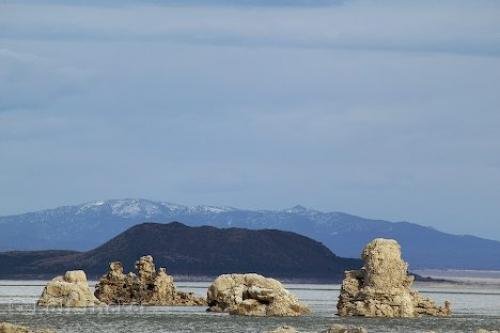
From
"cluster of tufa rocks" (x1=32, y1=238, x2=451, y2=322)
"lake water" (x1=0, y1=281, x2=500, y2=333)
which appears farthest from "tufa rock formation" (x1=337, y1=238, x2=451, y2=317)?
"lake water" (x1=0, y1=281, x2=500, y2=333)

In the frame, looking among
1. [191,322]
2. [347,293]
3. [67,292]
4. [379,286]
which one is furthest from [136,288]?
[379,286]

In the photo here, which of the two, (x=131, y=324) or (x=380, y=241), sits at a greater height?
(x=380, y=241)

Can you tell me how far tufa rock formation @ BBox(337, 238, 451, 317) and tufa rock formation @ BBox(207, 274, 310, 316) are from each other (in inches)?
194

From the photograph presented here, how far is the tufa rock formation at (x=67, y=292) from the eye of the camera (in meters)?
148

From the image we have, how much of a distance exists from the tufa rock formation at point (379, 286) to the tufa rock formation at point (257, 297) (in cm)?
494

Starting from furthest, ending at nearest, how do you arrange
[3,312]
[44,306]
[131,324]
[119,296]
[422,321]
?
[119,296] < [44,306] < [3,312] < [422,321] < [131,324]

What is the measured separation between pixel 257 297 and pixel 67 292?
25657 mm

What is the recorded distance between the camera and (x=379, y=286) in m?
125

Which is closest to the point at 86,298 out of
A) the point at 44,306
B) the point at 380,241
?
the point at 44,306

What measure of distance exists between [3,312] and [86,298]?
16.6 metres

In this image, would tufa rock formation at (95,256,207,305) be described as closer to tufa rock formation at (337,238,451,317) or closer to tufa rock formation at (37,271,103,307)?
tufa rock formation at (37,271,103,307)

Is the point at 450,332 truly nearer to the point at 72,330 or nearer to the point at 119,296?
the point at 72,330

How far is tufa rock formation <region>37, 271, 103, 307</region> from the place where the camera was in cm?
14750

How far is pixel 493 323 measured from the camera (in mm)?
126812
